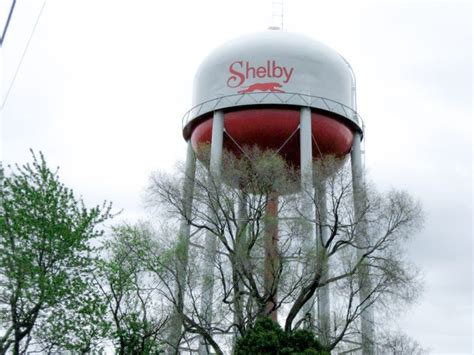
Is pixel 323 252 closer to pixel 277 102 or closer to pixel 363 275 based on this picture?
pixel 363 275

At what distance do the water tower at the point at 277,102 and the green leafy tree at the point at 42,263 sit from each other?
5.01m

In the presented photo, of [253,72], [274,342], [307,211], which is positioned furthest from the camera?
[253,72]

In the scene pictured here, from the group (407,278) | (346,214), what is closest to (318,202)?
(346,214)

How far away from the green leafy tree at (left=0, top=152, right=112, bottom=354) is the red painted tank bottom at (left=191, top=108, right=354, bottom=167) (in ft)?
22.4

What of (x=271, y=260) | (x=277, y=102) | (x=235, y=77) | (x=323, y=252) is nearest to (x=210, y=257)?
(x=271, y=260)

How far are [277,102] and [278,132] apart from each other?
3.63 feet

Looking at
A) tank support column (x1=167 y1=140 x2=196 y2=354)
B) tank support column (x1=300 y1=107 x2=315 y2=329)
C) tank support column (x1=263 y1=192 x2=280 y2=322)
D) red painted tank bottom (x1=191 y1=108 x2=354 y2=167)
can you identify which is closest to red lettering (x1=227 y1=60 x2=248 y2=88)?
red painted tank bottom (x1=191 y1=108 x2=354 y2=167)

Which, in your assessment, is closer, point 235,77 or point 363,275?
point 363,275

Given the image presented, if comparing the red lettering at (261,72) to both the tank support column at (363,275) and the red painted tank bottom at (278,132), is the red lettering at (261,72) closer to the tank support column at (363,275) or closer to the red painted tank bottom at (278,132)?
the red painted tank bottom at (278,132)

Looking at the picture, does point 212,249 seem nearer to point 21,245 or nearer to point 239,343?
point 239,343

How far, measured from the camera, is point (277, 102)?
21719 millimetres

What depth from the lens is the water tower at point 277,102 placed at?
21.9m

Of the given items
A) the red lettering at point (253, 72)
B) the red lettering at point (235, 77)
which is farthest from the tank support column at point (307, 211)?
the red lettering at point (235, 77)

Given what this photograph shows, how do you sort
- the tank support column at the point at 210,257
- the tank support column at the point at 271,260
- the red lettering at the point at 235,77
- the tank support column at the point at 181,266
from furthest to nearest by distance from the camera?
the red lettering at the point at 235,77 → the tank support column at the point at 210,257 → the tank support column at the point at 181,266 → the tank support column at the point at 271,260
